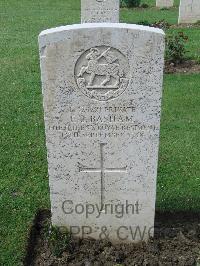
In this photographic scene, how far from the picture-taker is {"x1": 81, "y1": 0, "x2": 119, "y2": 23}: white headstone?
440 inches

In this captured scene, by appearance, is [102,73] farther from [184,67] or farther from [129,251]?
[184,67]

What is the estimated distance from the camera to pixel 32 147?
21.0 ft

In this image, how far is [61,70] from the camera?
3627 millimetres

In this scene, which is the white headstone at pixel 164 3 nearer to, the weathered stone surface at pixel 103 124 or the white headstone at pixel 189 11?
the white headstone at pixel 189 11

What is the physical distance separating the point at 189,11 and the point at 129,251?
12.1m

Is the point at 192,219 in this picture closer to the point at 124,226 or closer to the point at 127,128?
the point at 124,226

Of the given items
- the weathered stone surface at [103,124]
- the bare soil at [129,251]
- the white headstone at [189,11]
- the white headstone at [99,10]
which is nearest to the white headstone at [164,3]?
the white headstone at [189,11]

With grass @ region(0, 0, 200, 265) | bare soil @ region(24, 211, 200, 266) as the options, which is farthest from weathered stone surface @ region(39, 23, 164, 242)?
grass @ region(0, 0, 200, 265)

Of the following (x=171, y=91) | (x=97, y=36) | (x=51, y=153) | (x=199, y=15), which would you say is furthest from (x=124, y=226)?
(x=199, y=15)

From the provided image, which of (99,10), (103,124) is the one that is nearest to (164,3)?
(99,10)

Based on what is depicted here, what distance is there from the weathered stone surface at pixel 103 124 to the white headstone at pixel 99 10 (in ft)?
26.0

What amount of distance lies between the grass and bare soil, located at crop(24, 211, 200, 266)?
185 millimetres

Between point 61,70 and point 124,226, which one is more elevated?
point 61,70

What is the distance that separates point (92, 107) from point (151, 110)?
499mm
